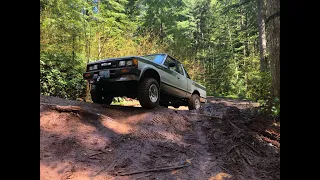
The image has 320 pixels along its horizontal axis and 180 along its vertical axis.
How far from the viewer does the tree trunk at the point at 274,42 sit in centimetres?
518

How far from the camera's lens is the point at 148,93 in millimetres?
5504

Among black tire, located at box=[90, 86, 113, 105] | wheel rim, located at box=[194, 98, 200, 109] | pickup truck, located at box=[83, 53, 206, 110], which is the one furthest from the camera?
wheel rim, located at box=[194, 98, 200, 109]

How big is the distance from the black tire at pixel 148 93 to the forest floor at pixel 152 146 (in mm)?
210

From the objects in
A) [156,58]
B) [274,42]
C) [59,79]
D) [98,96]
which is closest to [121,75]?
[98,96]

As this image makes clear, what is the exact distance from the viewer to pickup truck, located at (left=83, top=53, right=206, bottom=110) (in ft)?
17.3

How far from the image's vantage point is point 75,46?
9.45 m

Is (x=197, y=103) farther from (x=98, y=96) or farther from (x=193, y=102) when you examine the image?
(x=98, y=96)

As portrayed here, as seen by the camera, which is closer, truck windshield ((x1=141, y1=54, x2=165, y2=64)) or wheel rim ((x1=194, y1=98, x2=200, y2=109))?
truck windshield ((x1=141, y1=54, x2=165, y2=64))

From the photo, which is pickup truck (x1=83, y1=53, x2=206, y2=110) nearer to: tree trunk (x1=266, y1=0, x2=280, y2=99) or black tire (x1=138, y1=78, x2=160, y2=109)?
black tire (x1=138, y1=78, x2=160, y2=109)

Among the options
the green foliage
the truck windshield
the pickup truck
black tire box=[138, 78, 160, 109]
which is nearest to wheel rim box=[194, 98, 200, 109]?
the pickup truck

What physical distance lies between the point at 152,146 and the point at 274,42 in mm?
3740

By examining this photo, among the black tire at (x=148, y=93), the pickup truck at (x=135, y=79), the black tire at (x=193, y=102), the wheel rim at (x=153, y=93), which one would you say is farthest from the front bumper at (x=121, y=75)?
the black tire at (x=193, y=102)
